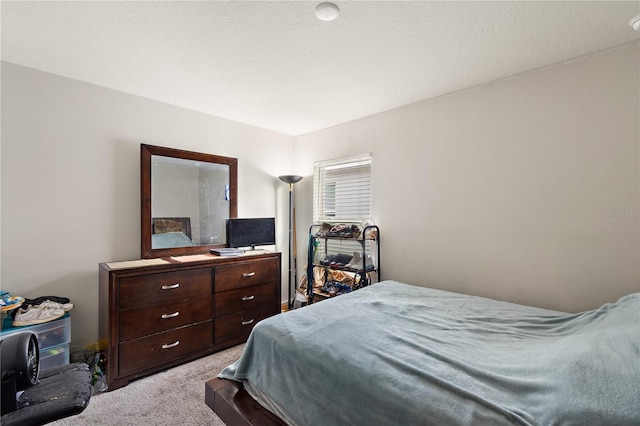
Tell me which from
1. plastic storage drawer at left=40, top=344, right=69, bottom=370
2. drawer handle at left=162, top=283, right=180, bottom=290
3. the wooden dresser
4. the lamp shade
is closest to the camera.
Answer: plastic storage drawer at left=40, top=344, right=69, bottom=370

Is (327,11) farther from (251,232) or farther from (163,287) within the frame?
(251,232)

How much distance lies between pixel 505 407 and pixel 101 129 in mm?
3299

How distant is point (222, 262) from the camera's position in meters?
2.77

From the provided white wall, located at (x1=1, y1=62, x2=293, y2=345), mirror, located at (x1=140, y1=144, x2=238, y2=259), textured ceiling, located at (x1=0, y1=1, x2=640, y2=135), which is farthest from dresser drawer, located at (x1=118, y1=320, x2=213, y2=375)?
textured ceiling, located at (x1=0, y1=1, x2=640, y2=135)

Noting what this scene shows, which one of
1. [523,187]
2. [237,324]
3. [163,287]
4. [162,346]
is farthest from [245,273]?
[523,187]

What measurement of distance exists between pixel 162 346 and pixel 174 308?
0.30 metres

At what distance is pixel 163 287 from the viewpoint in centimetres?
240

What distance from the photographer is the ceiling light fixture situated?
1.56 m

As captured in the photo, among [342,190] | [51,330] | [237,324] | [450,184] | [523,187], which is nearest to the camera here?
[51,330]

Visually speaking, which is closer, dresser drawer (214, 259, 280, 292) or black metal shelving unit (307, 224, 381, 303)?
dresser drawer (214, 259, 280, 292)

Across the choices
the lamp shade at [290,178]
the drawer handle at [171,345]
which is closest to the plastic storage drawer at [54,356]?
the drawer handle at [171,345]

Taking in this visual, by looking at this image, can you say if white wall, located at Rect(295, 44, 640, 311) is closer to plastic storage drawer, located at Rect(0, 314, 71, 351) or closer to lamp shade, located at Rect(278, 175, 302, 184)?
lamp shade, located at Rect(278, 175, 302, 184)

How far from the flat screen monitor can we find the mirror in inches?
4.1

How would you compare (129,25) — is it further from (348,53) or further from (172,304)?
(172,304)
